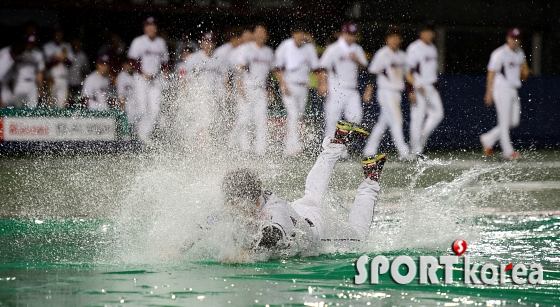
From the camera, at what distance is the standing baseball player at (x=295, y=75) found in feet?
48.8

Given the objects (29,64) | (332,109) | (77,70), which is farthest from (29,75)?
(332,109)

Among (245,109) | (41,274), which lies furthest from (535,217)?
(245,109)

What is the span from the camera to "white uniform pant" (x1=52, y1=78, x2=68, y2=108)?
1566 cm

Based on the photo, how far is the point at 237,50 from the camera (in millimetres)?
15633

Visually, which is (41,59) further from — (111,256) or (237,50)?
(111,256)

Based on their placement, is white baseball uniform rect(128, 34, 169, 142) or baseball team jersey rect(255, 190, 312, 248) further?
white baseball uniform rect(128, 34, 169, 142)

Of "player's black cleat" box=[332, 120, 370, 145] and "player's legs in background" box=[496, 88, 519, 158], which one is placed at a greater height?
"player's legs in background" box=[496, 88, 519, 158]

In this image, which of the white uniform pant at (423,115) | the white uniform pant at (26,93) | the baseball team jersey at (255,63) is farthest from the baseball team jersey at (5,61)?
the white uniform pant at (423,115)

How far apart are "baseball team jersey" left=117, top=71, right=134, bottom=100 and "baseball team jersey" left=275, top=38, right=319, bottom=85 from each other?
2.57 meters

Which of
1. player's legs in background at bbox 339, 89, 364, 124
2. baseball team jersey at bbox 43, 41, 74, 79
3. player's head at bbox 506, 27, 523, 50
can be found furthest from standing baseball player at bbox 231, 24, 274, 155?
player's head at bbox 506, 27, 523, 50

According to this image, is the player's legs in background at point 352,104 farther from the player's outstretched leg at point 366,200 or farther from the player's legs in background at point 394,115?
the player's outstretched leg at point 366,200

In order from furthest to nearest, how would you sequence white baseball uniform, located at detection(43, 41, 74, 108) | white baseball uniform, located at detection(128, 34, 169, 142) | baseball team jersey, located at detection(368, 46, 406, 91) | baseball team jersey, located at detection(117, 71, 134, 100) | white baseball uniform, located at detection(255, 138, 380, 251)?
white baseball uniform, located at detection(43, 41, 74, 108)
baseball team jersey, located at detection(117, 71, 134, 100)
white baseball uniform, located at detection(128, 34, 169, 142)
baseball team jersey, located at detection(368, 46, 406, 91)
white baseball uniform, located at detection(255, 138, 380, 251)

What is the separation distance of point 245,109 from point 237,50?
1.25 metres

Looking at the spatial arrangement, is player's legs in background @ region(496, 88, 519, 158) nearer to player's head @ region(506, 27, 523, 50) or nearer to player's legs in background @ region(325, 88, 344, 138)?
player's head @ region(506, 27, 523, 50)
